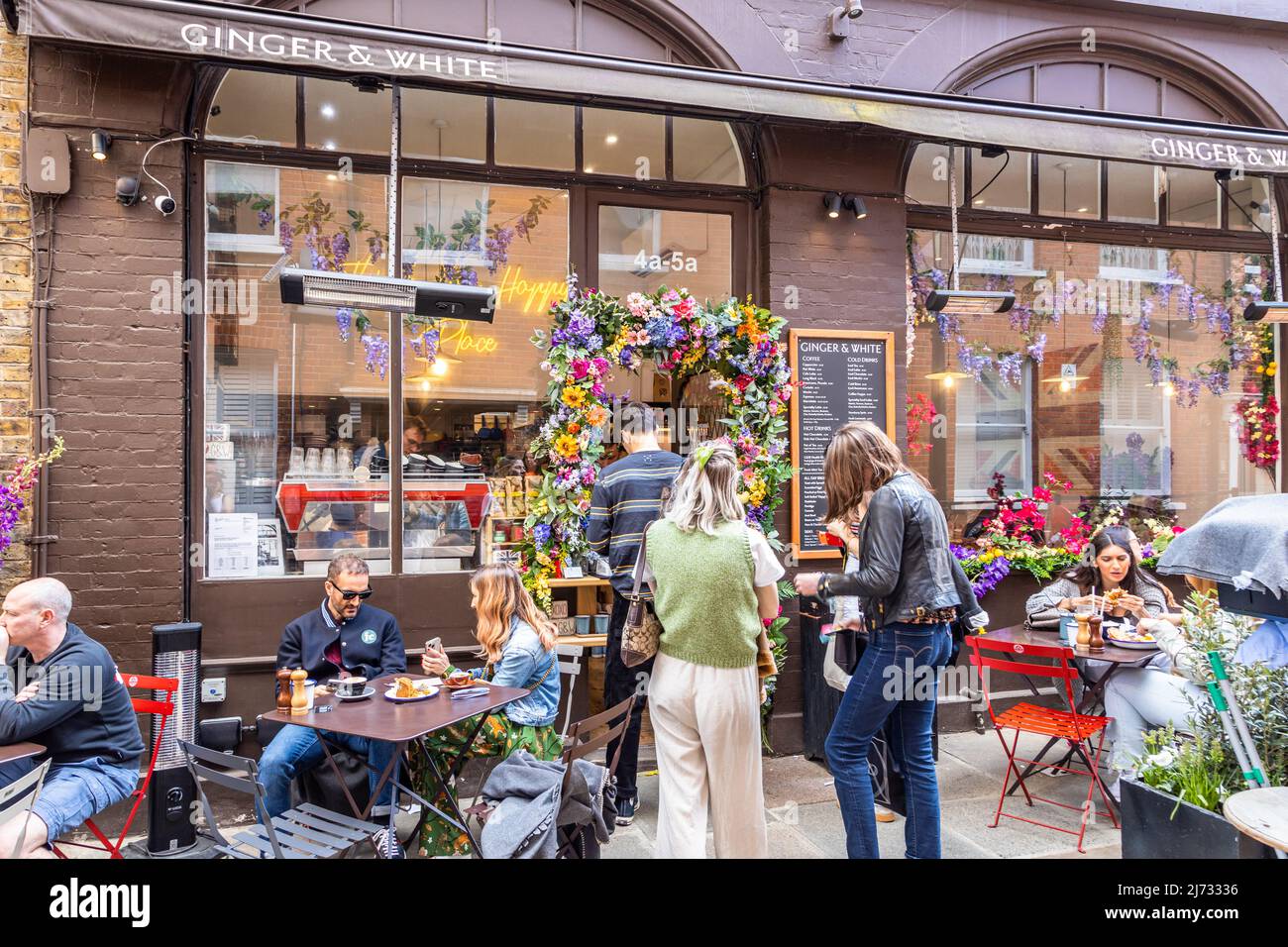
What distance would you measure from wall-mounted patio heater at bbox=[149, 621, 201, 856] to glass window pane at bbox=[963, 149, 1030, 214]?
651 centimetres

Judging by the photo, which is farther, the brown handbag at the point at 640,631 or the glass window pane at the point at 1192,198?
the glass window pane at the point at 1192,198

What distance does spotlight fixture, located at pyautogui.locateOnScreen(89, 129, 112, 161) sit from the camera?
4840 millimetres

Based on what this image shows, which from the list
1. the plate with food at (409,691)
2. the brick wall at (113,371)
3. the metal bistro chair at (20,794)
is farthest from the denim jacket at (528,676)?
the brick wall at (113,371)

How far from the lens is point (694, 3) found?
594 cm

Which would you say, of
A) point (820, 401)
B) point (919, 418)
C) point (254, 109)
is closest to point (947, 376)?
point (919, 418)

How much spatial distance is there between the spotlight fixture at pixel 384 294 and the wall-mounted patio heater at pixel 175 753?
1.93 metres

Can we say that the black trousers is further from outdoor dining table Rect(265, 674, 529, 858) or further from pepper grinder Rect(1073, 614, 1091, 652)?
pepper grinder Rect(1073, 614, 1091, 652)

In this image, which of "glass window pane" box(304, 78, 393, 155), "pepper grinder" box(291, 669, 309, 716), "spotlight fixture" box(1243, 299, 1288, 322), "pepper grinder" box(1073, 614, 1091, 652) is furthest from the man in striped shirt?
"spotlight fixture" box(1243, 299, 1288, 322)

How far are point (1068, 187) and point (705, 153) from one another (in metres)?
3.27

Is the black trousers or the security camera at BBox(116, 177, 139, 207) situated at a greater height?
the security camera at BBox(116, 177, 139, 207)

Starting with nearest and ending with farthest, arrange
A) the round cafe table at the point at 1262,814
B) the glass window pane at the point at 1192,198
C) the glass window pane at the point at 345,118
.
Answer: the round cafe table at the point at 1262,814 → the glass window pane at the point at 345,118 → the glass window pane at the point at 1192,198

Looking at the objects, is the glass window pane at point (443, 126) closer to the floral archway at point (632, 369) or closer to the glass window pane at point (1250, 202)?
the floral archway at point (632, 369)

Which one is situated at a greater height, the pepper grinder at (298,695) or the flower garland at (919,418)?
the flower garland at (919,418)

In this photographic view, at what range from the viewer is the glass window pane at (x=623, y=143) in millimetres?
6105
